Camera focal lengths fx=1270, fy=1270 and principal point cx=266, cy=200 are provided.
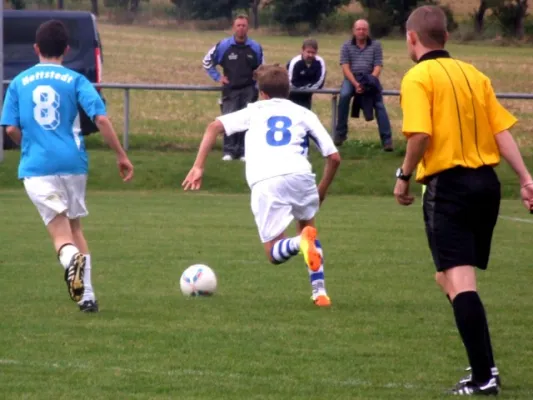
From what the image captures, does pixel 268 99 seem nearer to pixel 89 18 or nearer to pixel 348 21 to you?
pixel 89 18

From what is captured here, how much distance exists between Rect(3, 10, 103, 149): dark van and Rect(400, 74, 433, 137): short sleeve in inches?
629

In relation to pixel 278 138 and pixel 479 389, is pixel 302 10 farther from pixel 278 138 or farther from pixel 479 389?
pixel 479 389

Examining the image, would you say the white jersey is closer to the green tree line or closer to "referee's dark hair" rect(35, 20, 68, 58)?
"referee's dark hair" rect(35, 20, 68, 58)

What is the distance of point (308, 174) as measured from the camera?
27.9 ft

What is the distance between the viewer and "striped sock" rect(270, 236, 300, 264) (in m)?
8.20

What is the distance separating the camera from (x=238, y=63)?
18.8 m

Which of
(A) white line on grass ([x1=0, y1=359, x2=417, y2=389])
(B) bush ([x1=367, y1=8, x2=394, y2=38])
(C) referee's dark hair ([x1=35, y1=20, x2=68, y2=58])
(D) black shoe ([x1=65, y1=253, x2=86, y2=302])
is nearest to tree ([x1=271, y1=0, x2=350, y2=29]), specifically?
(B) bush ([x1=367, y1=8, x2=394, y2=38])

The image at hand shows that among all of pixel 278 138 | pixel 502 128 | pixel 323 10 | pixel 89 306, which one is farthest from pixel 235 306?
pixel 323 10

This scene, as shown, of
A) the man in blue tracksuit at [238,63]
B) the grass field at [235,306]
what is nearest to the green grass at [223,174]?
the grass field at [235,306]

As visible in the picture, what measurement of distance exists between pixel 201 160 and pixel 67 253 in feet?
3.61

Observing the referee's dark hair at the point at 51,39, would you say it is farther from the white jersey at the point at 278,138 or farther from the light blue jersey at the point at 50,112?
the white jersey at the point at 278,138

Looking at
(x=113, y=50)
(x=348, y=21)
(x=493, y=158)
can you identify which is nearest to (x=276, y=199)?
(x=493, y=158)

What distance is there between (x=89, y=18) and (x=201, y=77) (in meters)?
15.2

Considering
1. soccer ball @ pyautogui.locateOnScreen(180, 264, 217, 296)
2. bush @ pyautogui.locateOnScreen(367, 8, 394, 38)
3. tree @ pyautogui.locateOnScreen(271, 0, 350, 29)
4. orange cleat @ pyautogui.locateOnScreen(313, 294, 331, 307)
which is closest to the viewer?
orange cleat @ pyautogui.locateOnScreen(313, 294, 331, 307)
